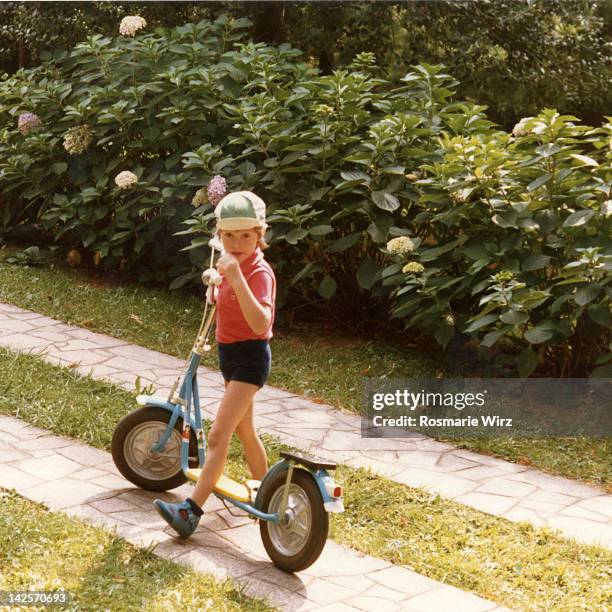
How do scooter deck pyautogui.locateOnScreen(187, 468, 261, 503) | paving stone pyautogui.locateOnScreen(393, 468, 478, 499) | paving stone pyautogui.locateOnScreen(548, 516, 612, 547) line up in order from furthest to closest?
paving stone pyautogui.locateOnScreen(393, 468, 478, 499) → paving stone pyautogui.locateOnScreen(548, 516, 612, 547) → scooter deck pyautogui.locateOnScreen(187, 468, 261, 503)

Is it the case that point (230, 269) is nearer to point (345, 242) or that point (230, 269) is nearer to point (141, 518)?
point (141, 518)

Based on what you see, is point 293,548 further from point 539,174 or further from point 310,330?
point 310,330

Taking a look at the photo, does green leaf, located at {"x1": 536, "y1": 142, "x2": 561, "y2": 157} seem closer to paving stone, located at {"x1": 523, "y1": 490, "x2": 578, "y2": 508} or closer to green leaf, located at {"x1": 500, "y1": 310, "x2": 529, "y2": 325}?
green leaf, located at {"x1": 500, "y1": 310, "x2": 529, "y2": 325}

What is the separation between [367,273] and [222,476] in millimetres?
3034

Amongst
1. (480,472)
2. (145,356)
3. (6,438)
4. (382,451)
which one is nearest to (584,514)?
(480,472)

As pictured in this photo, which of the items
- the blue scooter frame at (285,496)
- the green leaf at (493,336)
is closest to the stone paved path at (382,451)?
the green leaf at (493,336)

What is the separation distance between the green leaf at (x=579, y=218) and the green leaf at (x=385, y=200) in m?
1.27

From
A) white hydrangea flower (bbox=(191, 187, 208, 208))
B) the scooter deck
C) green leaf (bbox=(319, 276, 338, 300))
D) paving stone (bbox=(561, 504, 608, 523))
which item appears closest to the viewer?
the scooter deck

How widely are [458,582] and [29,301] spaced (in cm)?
500

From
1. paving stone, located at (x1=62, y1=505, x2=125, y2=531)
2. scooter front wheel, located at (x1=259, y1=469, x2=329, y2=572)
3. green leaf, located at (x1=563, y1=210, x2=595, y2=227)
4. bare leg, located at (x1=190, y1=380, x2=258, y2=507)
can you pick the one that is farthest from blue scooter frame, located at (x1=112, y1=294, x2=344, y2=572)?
green leaf, located at (x1=563, y1=210, x2=595, y2=227)

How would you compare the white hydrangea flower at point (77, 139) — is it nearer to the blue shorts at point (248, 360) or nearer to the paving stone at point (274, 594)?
the blue shorts at point (248, 360)

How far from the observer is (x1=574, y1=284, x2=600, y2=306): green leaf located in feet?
18.3

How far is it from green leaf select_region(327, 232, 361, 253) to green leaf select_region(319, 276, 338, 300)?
0.25 m

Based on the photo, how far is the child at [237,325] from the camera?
372cm
